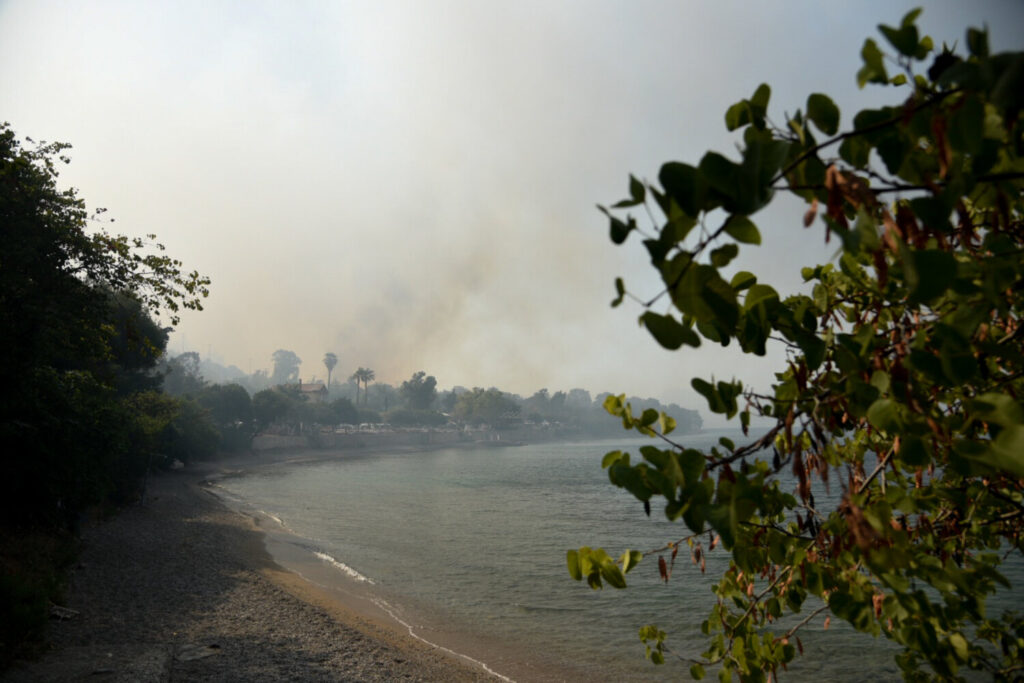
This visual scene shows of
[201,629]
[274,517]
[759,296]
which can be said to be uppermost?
[759,296]

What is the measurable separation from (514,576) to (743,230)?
25931mm

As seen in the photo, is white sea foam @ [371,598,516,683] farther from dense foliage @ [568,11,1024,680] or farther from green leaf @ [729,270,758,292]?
green leaf @ [729,270,758,292]

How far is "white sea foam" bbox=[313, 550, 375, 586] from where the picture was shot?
23781 mm

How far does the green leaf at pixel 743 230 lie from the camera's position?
3.79 feet

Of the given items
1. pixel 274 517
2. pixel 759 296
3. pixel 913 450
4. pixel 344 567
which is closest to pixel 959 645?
pixel 913 450

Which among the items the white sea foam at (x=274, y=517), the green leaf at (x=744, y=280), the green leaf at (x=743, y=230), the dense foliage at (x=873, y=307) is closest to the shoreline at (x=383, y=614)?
the white sea foam at (x=274, y=517)

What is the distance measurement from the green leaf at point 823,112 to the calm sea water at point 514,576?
15.9m


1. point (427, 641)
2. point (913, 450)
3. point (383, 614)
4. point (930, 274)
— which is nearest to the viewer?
point (930, 274)

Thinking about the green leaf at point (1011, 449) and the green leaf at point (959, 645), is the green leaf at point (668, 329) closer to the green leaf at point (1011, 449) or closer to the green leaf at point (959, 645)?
the green leaf at point (1011, 449)

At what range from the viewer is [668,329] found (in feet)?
3.82

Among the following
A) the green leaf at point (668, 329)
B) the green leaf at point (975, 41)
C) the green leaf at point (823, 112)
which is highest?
the green leaf at point (975, 41)

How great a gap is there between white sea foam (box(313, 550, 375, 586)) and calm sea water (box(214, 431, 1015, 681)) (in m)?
0.05

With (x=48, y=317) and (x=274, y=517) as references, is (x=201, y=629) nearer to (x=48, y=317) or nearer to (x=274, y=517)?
(x=48, y=317)

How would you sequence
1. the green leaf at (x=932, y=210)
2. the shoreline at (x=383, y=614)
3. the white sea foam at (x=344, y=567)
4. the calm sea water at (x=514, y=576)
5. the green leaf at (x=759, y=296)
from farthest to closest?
the white sea foam at (x=344, y=567) < the calm sea water at (x=514, y=576) < the shoreline at (x=383, y=614) < the green leaf at (x=759, y=296) < the green leaf at (x=932, y=210)
